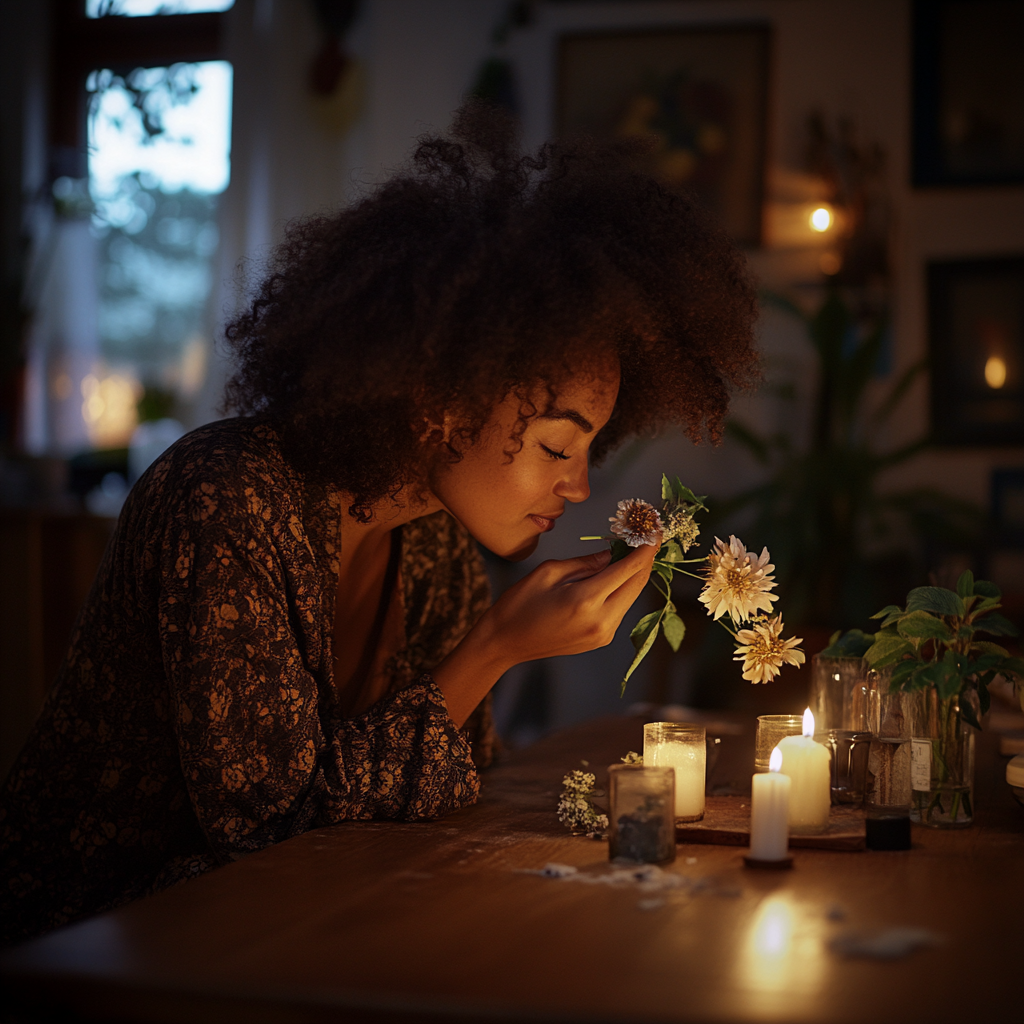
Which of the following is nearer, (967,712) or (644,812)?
(644,812)

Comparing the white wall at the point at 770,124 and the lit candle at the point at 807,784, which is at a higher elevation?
the white wall at the point at 770,124

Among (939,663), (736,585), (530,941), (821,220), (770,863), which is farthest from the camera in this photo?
(821,220)

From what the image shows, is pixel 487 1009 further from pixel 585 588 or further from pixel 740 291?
pixel 740 291

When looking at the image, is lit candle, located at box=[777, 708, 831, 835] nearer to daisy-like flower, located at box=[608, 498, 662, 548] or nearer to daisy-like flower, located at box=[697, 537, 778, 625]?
daisy-like flower, located at box=[697, 537, 778, 625]

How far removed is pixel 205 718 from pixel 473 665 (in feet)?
1.00

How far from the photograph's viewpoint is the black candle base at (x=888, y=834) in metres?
1.04

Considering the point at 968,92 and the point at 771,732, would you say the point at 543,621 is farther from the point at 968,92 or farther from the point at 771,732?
the point at 968,92

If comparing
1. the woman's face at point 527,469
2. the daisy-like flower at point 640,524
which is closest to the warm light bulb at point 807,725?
the daisy-like flower at point 640,524

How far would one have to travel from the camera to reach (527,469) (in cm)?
135

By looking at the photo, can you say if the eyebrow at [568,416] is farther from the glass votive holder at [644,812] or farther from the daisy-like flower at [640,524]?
the glass votive holder at [644,812]

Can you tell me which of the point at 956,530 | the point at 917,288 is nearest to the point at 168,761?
the point at 956,530

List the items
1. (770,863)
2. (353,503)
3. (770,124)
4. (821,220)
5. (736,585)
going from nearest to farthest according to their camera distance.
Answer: (770,863)
(736,585)
(353,503)
(821,220)
(770,124)

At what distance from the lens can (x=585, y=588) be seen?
1242 millimetres

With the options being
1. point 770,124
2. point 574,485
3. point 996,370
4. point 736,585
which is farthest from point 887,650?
point 770,124
